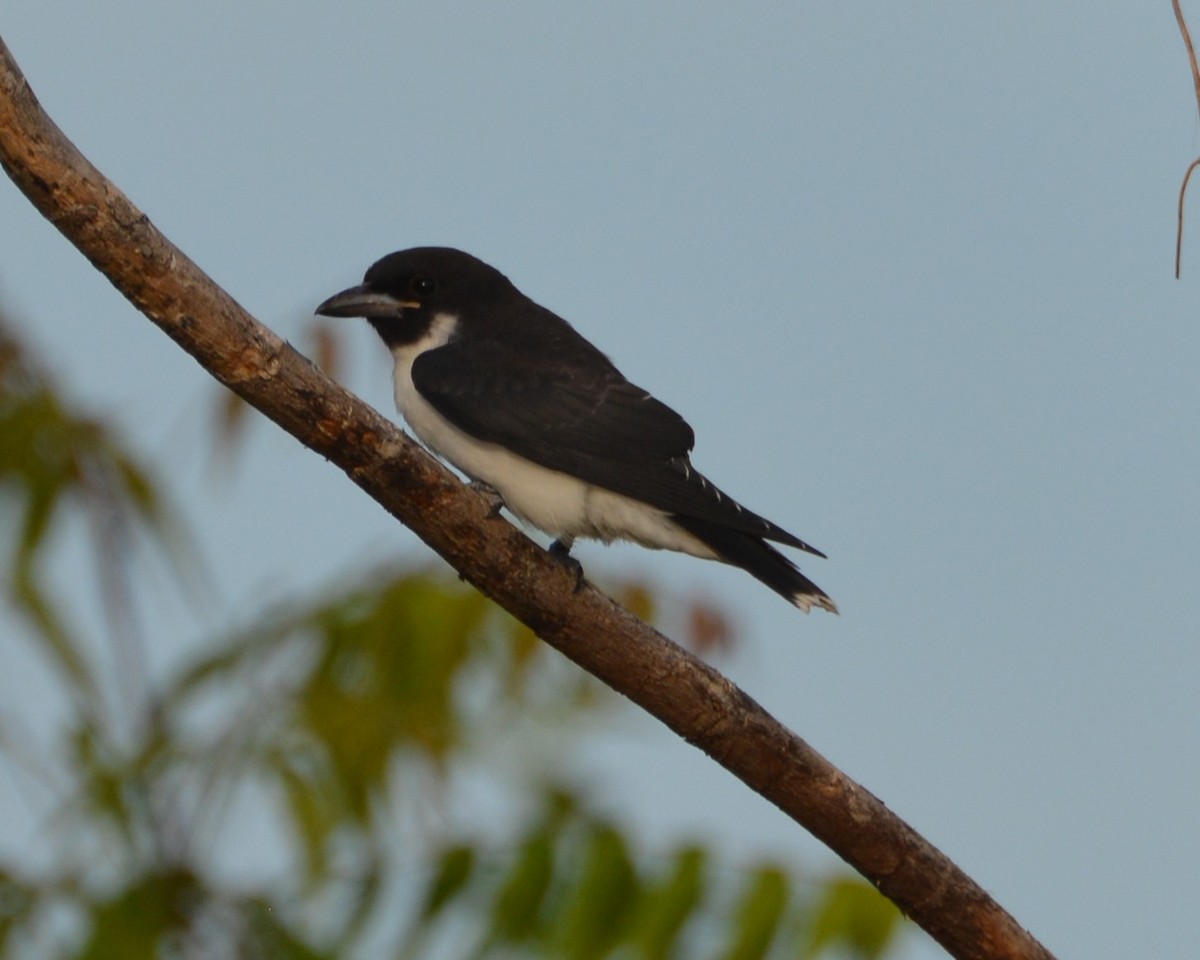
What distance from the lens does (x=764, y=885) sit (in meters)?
5.27

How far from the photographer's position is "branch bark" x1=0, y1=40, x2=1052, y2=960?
3.99 metres

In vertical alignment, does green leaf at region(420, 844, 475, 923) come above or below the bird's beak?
below

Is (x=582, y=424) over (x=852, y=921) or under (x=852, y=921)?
over

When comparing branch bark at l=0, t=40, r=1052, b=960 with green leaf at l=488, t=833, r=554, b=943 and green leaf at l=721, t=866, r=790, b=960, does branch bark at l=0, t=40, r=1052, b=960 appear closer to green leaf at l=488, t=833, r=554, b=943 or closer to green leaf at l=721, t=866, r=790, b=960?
green leaf at l=721, t=866, r=790, b=960

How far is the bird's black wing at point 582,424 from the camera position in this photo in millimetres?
5387

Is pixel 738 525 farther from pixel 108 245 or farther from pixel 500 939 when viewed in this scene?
pixel 108 245

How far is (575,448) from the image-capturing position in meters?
5.50

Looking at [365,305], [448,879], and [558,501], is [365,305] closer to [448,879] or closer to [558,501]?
[558,501]

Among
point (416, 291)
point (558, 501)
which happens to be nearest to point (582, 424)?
point (558, 501)

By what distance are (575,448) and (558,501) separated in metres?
0.17

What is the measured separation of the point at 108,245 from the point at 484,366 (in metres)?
2.03

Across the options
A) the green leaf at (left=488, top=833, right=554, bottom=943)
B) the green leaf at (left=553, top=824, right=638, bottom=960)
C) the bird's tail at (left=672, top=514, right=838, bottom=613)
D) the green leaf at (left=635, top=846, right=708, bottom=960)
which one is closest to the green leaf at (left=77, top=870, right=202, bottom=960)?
the green leaf at (left=488, top=833, right=554, bottom=943)

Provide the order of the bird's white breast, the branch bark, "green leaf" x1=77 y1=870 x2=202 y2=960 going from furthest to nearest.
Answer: the bird's white breast
"green leaf" x1=77 y1=870 x2=202 y2=960
the branch bark

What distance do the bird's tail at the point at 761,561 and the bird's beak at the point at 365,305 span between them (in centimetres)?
139
